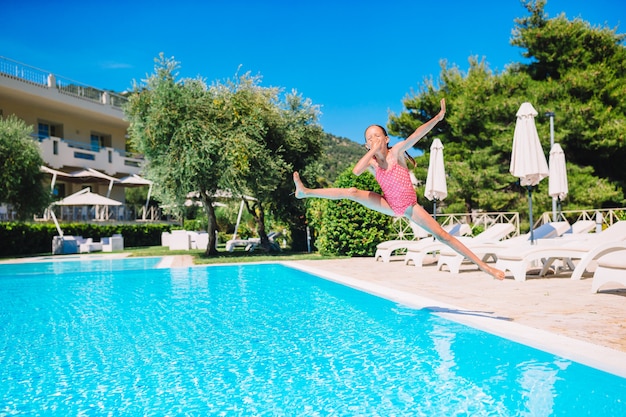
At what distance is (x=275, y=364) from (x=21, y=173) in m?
19.5

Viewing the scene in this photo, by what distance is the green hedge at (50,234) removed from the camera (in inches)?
834

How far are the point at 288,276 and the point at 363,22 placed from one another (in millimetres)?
21446

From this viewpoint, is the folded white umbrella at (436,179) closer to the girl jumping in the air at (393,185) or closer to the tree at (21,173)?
the girl jumping in the air at (393,185)

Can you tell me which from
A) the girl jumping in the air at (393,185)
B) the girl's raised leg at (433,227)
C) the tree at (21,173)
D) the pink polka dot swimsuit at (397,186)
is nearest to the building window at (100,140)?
the tree at (21,173)

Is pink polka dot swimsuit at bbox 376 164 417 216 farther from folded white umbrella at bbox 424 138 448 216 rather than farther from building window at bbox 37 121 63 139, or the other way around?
building window at bbox 37 121 63 139

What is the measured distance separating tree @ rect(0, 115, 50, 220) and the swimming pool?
45.0ft

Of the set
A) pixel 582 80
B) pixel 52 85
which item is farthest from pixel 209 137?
Result: pixel 52 85

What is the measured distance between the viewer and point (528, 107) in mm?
10531

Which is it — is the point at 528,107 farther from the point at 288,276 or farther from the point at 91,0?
the point at 91,0

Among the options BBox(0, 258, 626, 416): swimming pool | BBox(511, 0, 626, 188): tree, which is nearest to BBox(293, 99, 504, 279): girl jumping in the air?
BBox(0, 258, 626, 416): swimming pool

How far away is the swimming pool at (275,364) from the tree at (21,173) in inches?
540

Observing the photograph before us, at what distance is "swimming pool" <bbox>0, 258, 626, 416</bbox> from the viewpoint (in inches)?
142

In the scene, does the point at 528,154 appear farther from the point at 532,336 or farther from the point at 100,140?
the point at 100,140

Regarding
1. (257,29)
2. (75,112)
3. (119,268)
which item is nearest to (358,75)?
(257,29)
